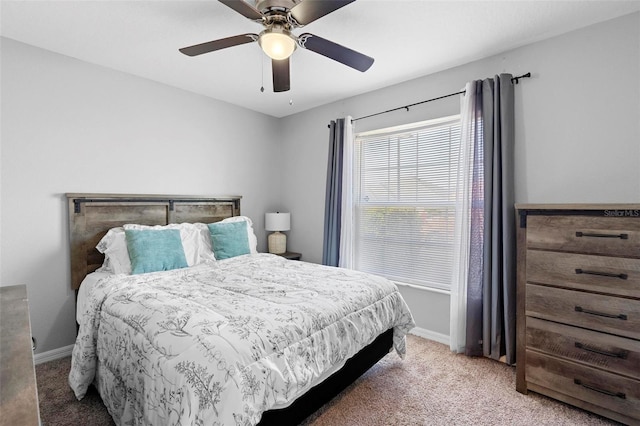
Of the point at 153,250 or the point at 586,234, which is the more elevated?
the point at 586,234

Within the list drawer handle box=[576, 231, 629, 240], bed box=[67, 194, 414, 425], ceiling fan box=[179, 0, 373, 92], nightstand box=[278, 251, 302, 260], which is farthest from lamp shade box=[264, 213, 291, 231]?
drawer handle box=[576, 231, 629, 240]

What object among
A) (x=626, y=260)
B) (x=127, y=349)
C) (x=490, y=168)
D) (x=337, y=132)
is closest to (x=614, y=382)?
(x=626, y=260)

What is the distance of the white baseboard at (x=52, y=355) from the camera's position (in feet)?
8.34

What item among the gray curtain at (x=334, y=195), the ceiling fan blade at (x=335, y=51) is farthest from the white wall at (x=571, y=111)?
the ceiling fan blade at (x=335, y=51)

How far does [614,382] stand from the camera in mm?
1751

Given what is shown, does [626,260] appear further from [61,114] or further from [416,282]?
[61,114]

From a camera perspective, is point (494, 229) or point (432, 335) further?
point (432, 335)

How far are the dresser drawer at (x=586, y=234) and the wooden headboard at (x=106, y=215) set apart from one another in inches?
124

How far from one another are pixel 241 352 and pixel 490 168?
2297 mm

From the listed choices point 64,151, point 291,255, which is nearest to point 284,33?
point 64,151

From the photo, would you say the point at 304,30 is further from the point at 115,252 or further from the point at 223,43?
the point at 115,252

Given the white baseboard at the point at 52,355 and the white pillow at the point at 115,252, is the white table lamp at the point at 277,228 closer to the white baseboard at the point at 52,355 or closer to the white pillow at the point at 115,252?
the white pillow at the point at 115,252

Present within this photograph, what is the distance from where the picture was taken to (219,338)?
54.4 inches

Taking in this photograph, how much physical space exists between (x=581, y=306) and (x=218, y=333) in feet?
6.75
